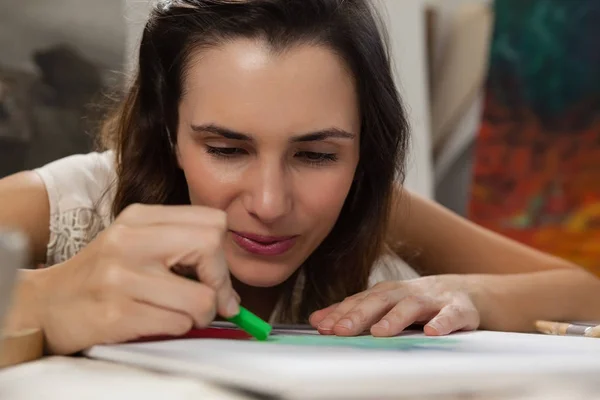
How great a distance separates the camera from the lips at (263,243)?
94 cm

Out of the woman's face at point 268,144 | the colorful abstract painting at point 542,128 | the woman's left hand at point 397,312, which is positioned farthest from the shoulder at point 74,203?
the colorful abstract painting at point 542,128

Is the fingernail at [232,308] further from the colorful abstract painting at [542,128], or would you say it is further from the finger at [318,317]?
the colorful abstract painting at [542,128]

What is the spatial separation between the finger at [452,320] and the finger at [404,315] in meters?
0.02

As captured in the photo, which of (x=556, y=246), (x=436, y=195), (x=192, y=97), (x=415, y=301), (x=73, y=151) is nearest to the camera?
(x=415, y=301)

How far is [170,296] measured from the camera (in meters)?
0.62

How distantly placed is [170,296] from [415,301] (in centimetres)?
33

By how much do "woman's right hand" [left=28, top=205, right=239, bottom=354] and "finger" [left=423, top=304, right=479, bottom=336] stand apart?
266 mm

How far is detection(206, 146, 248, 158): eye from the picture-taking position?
910 millimetres

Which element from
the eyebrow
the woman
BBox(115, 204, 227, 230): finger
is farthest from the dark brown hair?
BBox(115, 204, 227, 230): finger

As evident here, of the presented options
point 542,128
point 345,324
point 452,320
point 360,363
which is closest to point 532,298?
point 452,320

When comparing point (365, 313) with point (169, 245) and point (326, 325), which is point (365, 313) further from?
point (169, 245)

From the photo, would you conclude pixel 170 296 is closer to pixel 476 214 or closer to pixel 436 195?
pixel 476 214

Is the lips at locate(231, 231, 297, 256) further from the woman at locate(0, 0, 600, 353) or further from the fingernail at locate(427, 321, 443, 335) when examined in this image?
the fingernail at locate(427, 321, 443, 335)

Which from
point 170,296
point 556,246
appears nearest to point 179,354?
point 170,296
